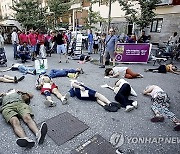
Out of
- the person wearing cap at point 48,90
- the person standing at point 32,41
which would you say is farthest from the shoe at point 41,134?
the person standing at point 32,41

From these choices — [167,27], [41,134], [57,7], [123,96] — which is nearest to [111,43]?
[123,96]

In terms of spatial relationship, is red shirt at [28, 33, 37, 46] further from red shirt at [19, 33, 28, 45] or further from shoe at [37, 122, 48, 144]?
shoe at [37, 122, 48, 144]

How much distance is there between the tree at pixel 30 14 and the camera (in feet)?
56.5

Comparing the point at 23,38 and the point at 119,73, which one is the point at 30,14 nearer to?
the point at 23,38

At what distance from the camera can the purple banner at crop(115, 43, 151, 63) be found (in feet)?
31.8

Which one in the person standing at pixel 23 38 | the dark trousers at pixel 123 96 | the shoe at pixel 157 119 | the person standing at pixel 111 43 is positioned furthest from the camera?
the person standing at pixel 23 38

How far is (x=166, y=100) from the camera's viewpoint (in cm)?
443

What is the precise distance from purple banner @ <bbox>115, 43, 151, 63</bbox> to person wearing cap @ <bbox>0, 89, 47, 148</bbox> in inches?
258

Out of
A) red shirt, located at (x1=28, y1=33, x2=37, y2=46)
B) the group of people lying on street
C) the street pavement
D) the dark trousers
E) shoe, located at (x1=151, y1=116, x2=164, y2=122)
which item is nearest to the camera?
the street pavement

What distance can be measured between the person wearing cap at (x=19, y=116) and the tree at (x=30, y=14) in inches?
578

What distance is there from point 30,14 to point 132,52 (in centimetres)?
1243

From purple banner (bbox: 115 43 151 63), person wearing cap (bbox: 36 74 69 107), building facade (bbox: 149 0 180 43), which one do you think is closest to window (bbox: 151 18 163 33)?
building facade (bbox: 149 0 180 43)

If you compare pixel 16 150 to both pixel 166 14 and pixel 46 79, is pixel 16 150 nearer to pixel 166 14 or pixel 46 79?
pixel 46 79

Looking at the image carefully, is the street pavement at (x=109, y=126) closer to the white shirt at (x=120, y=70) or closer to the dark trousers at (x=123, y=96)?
the dark trousers at (x=123, y=96)
